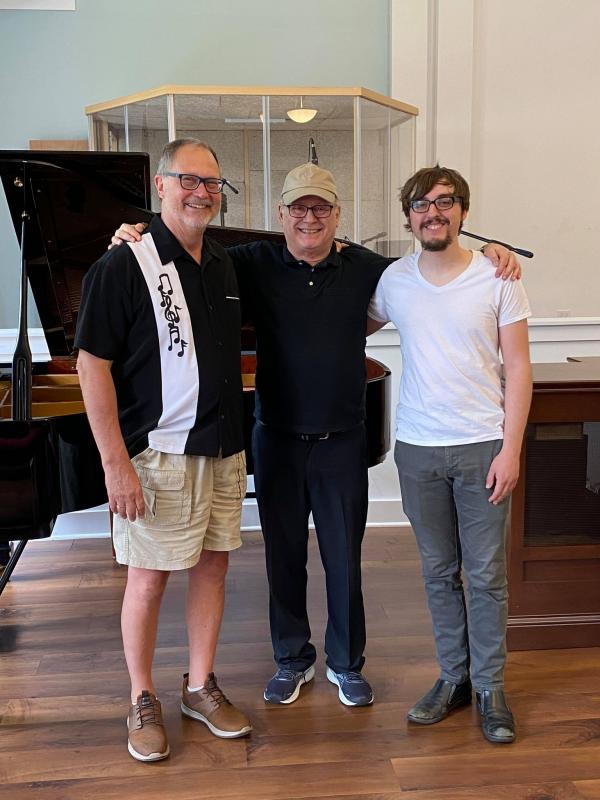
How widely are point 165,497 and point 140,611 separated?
0.34 m

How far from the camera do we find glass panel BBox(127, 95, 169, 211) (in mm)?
4166

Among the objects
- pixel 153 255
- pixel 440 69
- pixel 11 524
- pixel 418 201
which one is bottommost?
pixel 11 524

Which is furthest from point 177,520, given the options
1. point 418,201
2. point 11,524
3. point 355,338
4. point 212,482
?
point 418,201

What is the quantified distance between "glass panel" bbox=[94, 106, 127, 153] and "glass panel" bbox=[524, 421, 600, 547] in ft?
9.18

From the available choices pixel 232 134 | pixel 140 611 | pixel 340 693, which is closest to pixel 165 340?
pixel 140 611

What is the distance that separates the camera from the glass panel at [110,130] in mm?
4250

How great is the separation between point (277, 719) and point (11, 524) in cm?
99

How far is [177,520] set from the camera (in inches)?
83.7

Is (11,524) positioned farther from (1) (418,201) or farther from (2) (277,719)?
(1) (418,201)

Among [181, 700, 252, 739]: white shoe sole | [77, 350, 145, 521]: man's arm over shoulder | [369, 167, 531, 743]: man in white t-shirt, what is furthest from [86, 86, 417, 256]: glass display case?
[181, 700, 252, 739]: white shoe sole

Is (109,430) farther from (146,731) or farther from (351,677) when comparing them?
(351,677)

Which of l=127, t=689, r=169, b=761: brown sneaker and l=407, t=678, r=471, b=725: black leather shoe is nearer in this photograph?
l=127, t=689, r=169, b=761: brown sneaker

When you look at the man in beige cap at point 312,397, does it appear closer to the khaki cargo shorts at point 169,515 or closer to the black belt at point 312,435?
the black belt at point 312,435

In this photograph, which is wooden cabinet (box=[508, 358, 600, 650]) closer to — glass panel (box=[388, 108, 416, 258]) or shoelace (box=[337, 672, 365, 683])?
shoelace (box=[337, 672, 365, 683])
